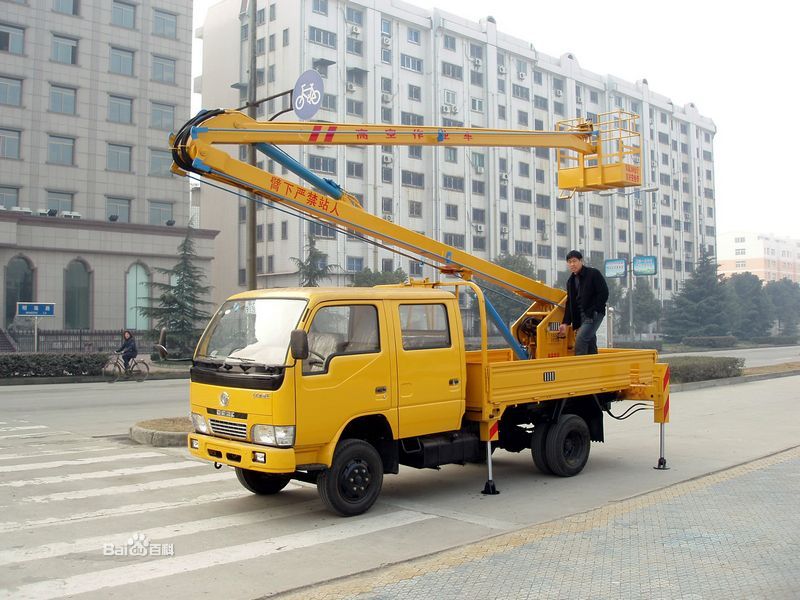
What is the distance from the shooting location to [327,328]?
24.5ft

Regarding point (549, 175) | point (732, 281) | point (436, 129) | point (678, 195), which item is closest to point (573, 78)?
point (549, 175)

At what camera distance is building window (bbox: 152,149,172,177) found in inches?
1916

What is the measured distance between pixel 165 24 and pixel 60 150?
11.4 metres

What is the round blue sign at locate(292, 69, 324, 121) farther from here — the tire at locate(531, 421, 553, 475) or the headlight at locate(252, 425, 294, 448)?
the headlight at locate(252, 425, 294, 448)

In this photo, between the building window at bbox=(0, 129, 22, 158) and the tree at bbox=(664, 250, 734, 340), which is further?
the tree at bbox=(664, 250, 734, 340)

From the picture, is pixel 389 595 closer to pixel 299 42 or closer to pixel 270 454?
pixel 270 454

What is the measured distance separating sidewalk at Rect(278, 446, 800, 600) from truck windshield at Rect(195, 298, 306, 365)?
2.43 metres

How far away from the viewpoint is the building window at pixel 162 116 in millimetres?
49000

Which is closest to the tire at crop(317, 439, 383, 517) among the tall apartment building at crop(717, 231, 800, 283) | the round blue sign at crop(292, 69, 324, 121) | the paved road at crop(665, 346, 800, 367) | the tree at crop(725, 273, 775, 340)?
the round blue sign at crop(292, 69, 324, 121)

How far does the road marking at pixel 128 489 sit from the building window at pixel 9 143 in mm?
40640

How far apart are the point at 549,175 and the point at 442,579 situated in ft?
243

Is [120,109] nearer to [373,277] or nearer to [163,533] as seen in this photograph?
[373,277]

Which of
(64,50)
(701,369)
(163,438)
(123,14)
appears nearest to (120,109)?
(64,50)

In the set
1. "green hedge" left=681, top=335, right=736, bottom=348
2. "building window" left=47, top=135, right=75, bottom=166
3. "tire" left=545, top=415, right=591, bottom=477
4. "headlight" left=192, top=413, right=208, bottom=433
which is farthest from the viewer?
"green hedge" left=681, top=335, right=736, bottom=348
